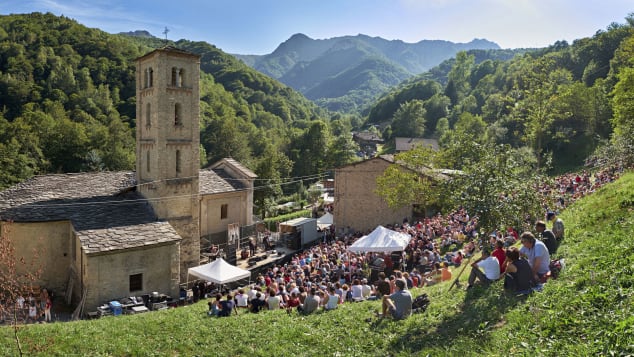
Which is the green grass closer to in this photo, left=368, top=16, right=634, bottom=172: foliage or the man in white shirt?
the man in white shirt

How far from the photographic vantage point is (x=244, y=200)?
34156mm

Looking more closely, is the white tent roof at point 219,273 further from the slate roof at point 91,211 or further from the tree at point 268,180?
the tree at point 268,180

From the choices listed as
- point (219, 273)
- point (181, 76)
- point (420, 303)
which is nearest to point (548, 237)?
point (420, 303)

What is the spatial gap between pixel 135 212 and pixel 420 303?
17.5m

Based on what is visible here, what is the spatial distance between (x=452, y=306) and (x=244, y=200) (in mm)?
25242

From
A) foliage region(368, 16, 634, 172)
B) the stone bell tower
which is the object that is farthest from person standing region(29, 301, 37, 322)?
foliage region(368, 16, 634, 172)

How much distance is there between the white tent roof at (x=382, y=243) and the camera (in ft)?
64.8

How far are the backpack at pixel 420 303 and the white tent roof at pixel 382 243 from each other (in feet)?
24.0

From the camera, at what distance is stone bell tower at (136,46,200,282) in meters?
24.2

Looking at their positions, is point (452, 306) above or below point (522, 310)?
below

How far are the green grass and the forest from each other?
20.8 ft

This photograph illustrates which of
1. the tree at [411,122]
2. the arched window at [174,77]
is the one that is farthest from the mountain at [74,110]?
the tree at [411,122]

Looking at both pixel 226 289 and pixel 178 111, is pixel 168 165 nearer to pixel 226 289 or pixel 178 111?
pixel 178 111

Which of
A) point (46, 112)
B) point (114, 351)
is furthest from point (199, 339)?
point (46, 112)
